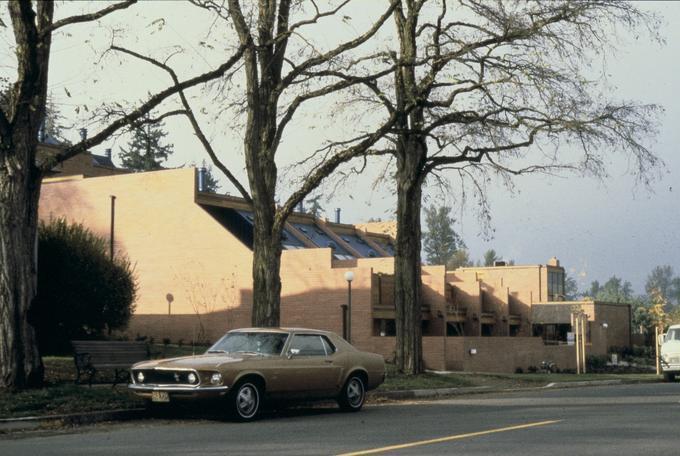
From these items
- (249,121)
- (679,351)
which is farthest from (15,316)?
(679,351)

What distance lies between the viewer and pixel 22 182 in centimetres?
1755

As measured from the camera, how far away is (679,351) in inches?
1383

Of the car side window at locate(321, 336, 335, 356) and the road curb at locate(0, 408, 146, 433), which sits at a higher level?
the car side window at locate(321, 336, 335, 356)

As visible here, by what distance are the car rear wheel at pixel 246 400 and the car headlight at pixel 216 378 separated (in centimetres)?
34

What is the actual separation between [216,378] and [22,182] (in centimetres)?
532

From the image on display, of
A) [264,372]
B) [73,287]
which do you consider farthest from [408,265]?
[264,372]

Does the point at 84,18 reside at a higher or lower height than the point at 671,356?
higher

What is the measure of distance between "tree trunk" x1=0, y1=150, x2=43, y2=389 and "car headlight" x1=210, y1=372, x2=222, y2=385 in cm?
386

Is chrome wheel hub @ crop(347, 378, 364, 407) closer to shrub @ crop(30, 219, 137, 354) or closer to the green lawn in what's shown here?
→ the green lawn

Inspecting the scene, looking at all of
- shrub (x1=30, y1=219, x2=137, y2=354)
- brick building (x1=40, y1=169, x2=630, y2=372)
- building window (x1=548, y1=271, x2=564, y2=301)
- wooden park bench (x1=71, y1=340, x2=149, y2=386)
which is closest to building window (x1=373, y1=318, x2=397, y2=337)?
brick building (x1=40, y1=169, x2=630, y2=372)

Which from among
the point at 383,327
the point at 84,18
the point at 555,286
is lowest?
the point at 383,327

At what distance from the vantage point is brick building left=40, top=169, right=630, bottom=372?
45969mm

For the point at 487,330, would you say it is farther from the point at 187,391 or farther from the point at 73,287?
the point at 187,391

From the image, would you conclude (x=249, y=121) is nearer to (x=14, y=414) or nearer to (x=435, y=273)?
(x=14, y=414)
